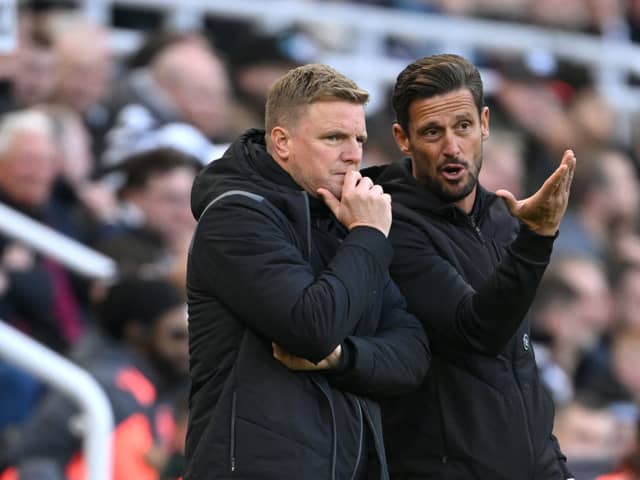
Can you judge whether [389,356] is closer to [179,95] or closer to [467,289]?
[467,289]

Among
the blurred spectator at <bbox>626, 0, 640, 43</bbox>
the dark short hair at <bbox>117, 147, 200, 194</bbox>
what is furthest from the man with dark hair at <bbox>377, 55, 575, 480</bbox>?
the blurred spectator at <bbox>626, 0, 640, 43</bbox>

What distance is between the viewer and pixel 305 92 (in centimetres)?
457

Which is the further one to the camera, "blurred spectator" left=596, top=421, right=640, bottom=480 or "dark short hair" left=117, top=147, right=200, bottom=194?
"dark short hair" left=117, top=147, right=200, bottom=194

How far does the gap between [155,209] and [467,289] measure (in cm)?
358

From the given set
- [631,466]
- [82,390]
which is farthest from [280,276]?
[631,466]

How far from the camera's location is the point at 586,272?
9445 millimetres

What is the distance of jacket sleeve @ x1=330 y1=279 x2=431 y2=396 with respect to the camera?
4.45 metres

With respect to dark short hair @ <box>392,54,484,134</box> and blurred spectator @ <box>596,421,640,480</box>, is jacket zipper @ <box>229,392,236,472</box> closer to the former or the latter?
dark short hair @ <box>392,54,484,134</box>

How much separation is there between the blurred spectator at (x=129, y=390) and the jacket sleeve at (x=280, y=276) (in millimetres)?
2146

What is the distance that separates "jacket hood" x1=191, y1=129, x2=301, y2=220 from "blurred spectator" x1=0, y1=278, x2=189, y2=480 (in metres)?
2.07

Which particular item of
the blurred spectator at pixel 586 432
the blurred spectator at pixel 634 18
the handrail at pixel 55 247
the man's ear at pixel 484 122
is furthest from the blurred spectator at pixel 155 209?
the blurred spectator at pixel 634 18

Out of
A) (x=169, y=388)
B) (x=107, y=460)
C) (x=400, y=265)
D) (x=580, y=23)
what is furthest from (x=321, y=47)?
(x=400, y=265)

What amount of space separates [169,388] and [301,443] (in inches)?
112

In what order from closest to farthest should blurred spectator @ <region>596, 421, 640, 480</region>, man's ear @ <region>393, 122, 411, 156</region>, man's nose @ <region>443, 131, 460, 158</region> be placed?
man's nose @ <region>443, 131, 460, 158</region> < man's ear @ <region>393, 122, 411, 156</region> < blurred spectator @ <region>596, 421, 640, 480</region>
